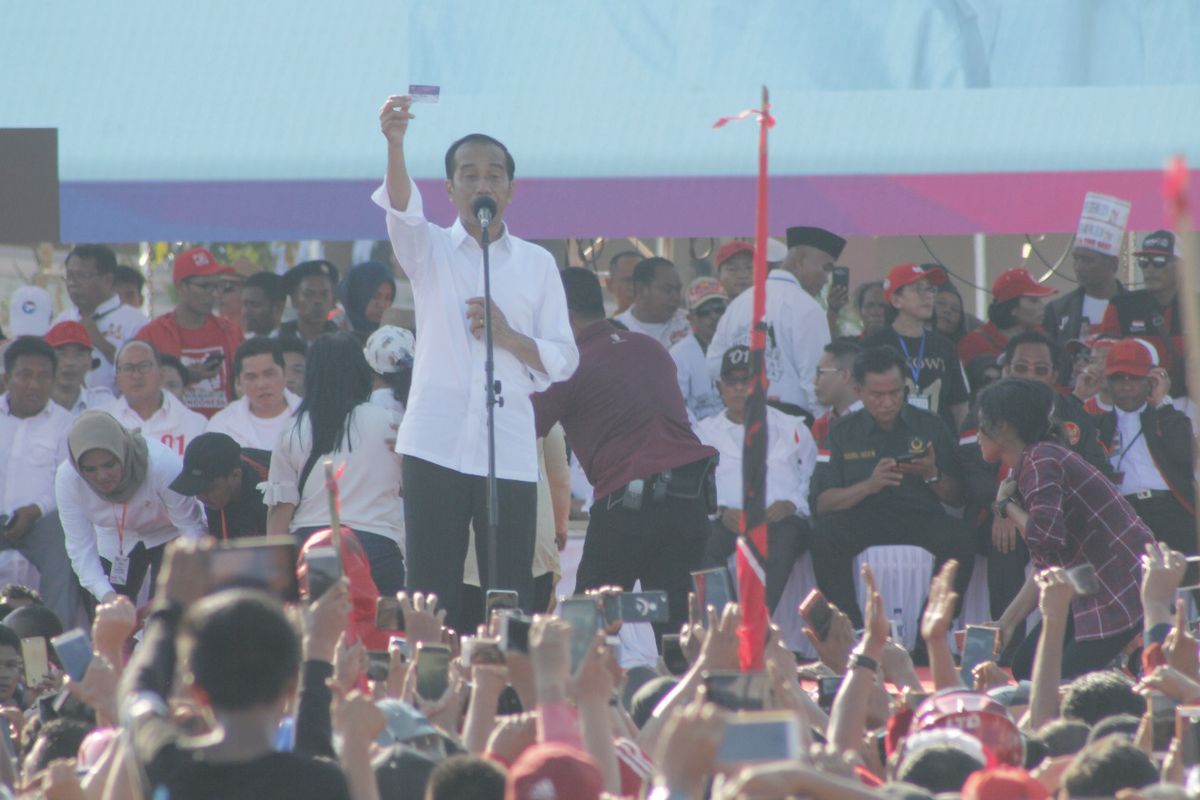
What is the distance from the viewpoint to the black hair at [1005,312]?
8.98 meters

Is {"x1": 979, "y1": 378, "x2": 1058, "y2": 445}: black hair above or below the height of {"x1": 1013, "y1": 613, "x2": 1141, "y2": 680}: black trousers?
above

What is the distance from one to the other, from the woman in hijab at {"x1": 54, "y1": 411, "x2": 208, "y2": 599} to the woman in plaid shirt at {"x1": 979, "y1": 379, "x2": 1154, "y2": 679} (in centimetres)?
313

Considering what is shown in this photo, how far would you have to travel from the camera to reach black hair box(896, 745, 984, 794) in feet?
10.1

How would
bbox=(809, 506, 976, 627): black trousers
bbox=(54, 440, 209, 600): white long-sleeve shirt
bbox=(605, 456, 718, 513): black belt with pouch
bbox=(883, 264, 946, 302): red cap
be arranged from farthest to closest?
bbox=(883, 264, 946, 302): red cap, bbox=(809, 506, 976, 627): black trousers, bbox=(54, 440, 209, 600): white long-sleeve shirt, bbox=(605, 456, 718, 513): black belt with pouch

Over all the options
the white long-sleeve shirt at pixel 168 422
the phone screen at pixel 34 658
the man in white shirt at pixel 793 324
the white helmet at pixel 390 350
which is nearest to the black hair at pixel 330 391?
the white helmet at pixel 390 350

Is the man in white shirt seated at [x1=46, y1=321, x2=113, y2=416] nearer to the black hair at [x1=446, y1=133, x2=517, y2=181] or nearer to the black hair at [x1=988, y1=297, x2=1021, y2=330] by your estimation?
the black hair at [x1=446, y1=133, x2=517, y2=181]

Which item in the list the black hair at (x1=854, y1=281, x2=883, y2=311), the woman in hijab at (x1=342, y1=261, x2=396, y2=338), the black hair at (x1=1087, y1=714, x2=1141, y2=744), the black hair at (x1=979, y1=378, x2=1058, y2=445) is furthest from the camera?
the black hair at (x1=854, y1=281, x2=883, y2=311)

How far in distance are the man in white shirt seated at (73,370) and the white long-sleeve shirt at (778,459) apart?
2865 millimetres

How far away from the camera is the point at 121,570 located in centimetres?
694

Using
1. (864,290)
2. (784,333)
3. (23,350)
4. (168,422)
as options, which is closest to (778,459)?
(784,333)

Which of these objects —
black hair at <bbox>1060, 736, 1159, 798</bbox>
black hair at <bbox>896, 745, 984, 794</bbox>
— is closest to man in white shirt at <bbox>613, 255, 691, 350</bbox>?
black hair at <bbox>896, 745, 984, 794</bbox>

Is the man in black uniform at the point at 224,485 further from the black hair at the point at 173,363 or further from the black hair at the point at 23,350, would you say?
the black hair at the point at 23,350

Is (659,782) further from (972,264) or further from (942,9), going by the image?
(972,264)

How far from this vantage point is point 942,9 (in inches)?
264
